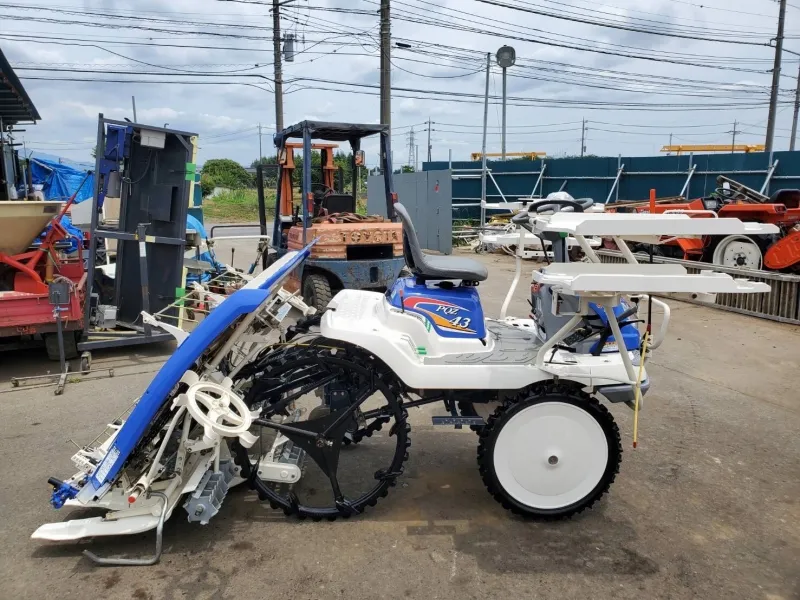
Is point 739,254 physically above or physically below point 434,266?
below

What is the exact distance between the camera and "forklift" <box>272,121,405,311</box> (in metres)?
7.77

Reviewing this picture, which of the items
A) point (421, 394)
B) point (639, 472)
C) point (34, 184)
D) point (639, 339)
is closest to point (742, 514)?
point (639, 472)

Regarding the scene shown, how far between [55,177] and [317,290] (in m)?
13.8

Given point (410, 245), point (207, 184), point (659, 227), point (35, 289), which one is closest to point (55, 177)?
point (35, 289)

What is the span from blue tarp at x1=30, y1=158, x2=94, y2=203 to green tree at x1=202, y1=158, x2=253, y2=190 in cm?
2940

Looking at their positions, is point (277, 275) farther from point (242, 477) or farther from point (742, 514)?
point (742, 514)

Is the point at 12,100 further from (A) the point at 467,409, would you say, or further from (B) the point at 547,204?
(A) the point at 467,409

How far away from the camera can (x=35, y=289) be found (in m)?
6.39

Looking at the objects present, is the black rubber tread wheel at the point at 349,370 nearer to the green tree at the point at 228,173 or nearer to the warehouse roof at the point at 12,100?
the warehouse roof at the point at 12,100

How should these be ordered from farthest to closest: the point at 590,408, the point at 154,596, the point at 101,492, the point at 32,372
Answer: the point at 32,372 < the point at 590,408 < the point at 101,492 < the point at 154,596

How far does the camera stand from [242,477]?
11.1 ft

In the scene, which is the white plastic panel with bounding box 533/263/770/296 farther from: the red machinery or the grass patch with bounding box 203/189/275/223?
the grass patch with bounding box 203/189/275/223

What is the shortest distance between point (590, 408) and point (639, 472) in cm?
108

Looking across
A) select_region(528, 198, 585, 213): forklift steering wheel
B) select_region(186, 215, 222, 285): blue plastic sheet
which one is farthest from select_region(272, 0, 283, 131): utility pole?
select_region(528, 198, 585, 213): forklift steering wheel
